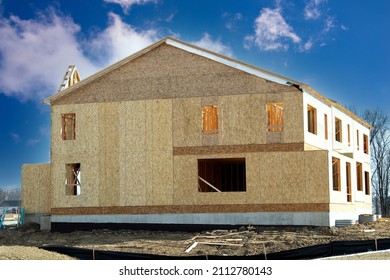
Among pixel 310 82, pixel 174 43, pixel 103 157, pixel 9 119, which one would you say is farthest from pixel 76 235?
pixel 310 82

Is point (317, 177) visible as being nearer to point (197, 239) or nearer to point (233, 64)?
point (197, 239)

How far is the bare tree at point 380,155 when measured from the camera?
41.6m

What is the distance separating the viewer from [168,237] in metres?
27.6

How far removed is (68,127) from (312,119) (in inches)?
436

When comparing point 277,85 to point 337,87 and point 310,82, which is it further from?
point 337,87

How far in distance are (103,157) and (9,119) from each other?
5.36 m

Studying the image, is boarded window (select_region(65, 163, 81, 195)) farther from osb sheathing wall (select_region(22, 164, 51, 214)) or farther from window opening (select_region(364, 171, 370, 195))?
window opening (select_region(364, 171, 370, 195))

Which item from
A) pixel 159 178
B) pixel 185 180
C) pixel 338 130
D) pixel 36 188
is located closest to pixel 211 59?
pixel 185 180

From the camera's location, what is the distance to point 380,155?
140 ft

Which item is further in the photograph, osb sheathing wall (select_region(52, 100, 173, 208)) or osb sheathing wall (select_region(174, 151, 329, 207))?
osb sheathing wall (select_region(52, 100, 173, 208))

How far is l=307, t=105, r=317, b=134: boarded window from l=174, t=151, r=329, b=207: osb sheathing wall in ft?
9.26

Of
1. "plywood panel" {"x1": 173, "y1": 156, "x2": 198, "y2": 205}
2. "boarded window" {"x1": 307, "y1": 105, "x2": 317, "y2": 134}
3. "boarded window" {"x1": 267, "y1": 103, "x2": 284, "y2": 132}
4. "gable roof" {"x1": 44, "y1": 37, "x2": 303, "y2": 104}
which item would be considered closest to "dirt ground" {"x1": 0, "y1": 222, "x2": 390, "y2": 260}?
"plywood panel" {"x1": 173, "y1": 156, "x2": 198, "y2": 205}

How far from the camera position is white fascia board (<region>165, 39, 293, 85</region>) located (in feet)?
94.5
